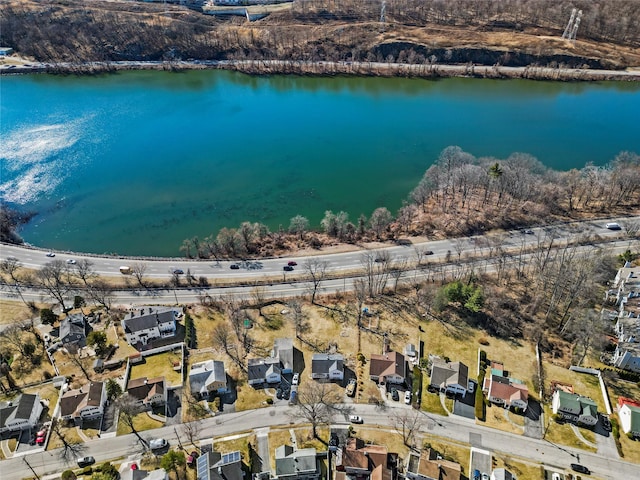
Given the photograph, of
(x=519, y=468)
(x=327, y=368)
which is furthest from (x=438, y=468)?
(x=327, y=368)

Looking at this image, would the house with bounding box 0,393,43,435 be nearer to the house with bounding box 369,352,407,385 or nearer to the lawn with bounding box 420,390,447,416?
the house with bounding box 369,352,407,385

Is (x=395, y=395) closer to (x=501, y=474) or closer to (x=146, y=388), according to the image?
(x=501, y=474)

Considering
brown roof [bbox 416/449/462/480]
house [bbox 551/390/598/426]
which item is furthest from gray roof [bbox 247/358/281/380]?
house [bbox 551/390/598/426]

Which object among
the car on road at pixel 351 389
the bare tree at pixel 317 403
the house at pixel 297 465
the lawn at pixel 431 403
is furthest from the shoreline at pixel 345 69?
the house at pixel 297 465

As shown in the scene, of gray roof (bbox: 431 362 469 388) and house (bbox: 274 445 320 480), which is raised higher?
gray roof (bbox: 431 362 469 388)

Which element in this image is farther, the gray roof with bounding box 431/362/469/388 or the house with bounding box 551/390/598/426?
the gray roof with bounding box 431/362/469/388

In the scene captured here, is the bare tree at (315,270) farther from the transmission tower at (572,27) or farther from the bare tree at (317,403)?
the transmission tower at (572,27)

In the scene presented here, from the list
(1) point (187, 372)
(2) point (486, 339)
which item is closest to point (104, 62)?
(1) point (187, 372)
